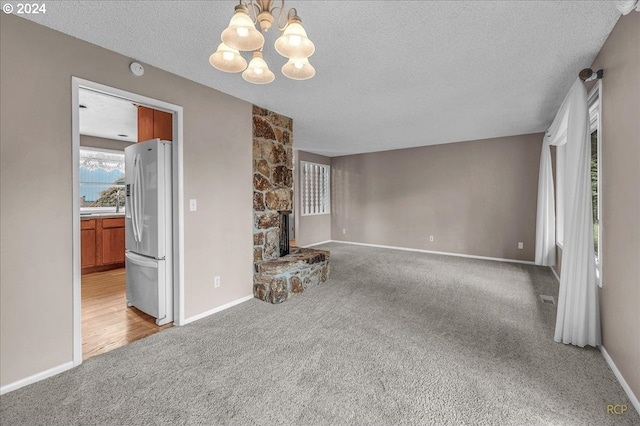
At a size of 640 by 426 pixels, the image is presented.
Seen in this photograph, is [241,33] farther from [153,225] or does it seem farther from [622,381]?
[622,381]

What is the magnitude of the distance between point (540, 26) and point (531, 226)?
4.20m

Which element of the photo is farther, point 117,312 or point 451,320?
point 117,312

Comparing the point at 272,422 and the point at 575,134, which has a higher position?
the point at 575,134

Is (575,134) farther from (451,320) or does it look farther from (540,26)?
(451,320)

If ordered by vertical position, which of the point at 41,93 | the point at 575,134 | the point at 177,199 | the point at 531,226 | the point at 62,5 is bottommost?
the point at 531,226

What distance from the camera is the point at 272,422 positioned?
4.85 feet

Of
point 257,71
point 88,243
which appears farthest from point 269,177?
point 88,243

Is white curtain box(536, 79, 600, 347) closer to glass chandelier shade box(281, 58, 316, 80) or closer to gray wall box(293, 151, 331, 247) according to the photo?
glass chandelier shade box(281, 58, 316, 80)

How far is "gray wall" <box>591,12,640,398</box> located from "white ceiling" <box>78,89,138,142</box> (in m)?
4.18

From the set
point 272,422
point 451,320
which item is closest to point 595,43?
point 451,320

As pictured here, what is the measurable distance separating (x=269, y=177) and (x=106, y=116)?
2638 millimetres

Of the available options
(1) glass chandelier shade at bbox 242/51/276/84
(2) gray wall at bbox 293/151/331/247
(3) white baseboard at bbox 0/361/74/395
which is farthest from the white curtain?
(2) gray wall at bbox 293/151/331/247

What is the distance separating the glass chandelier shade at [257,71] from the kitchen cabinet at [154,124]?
1726mm

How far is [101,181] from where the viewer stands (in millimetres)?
5363
